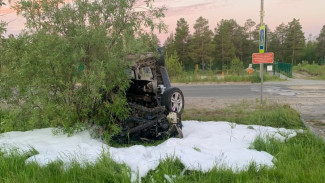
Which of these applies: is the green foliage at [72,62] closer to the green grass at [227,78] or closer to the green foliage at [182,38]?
the green grass at [227,78]

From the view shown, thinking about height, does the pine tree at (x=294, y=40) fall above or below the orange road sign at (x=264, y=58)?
above

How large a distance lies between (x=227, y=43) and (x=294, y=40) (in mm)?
Result: 13678

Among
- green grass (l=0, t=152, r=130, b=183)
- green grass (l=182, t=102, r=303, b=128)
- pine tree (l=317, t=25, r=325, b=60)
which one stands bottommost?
green grass (l=182, t=102, r=303, b=128)

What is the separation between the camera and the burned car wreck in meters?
5.66

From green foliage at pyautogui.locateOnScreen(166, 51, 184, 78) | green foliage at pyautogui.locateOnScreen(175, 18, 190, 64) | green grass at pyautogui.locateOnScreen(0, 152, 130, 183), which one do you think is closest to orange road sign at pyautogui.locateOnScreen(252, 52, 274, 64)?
green grass at pyautogui.locateOnScreen(0, 152, 130, 183)

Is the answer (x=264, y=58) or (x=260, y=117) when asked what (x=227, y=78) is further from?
(x=260, y=117)

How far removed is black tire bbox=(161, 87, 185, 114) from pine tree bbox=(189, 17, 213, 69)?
40670 millimetres

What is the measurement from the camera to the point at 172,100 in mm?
6496

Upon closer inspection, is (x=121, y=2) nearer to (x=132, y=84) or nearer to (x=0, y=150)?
(x=132, y=84)

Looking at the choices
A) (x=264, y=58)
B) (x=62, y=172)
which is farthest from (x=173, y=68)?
(x=62, y=172)

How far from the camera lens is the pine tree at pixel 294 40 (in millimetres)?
53031

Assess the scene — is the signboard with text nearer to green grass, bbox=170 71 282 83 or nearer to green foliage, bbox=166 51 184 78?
green grass, bbox=170 71 282 83

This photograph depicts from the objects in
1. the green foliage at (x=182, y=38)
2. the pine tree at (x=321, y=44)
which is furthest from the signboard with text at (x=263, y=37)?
the pine tree at (x=321, y=44)

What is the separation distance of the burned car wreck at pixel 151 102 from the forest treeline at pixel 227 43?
37519mm
